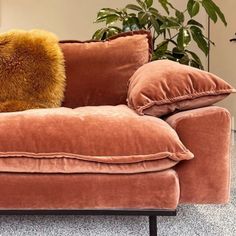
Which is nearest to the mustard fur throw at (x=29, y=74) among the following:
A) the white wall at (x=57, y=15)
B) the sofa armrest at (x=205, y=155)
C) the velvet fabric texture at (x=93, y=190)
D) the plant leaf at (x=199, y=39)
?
the velvet fabric texture at (x=93, y=190)

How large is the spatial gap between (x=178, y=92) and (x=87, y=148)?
1.30ft

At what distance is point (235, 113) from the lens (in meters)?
3.63

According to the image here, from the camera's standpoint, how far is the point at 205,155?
1.23m

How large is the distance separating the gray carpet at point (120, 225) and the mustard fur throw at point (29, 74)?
523 millimetres

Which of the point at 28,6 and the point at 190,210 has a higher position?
the point at 28,6

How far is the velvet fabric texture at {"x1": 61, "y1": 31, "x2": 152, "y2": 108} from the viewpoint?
5.82 feet

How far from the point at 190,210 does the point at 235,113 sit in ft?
7.17

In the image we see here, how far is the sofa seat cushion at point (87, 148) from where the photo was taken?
1144mm

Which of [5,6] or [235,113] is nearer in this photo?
[235,113]

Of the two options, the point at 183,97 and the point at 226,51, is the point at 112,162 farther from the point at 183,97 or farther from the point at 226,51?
the point at 226,51

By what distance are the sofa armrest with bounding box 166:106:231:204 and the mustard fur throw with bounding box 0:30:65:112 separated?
0.71 metres

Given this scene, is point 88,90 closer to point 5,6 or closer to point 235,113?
point 235,113

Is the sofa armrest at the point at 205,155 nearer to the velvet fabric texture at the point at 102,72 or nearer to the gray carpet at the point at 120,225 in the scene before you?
the gray carpet at the point at 120,225

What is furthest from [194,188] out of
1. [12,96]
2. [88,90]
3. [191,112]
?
[12,96]
